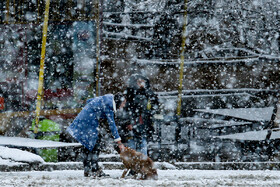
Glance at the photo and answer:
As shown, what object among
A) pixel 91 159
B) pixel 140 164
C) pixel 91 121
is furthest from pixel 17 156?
pixel 140 164

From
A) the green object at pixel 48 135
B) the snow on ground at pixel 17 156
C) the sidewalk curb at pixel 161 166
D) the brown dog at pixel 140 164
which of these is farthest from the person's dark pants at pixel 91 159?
the green object at pixel 48 135

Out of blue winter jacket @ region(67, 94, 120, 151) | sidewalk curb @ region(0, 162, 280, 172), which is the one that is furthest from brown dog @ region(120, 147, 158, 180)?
sidewalk curb @ region(0, 162, 280, 172)

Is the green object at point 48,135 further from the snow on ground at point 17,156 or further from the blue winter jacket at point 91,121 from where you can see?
the blue winter jacket at point 91,121

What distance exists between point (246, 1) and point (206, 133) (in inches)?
173

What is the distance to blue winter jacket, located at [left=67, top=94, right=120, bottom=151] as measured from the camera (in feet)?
16.5

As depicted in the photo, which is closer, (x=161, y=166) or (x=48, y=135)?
(x=161, y=166)

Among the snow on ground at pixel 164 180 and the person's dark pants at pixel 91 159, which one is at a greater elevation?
the person's dark pants at pixel 91 159

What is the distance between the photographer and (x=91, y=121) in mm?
5062

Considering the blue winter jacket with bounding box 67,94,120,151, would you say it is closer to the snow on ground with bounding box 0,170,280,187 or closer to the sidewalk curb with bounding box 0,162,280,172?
the snow on ground with bounding box 0,170,280,187

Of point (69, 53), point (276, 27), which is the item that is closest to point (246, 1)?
point (276, 27)

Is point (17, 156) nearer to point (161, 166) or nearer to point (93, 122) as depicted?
point (93, 122)

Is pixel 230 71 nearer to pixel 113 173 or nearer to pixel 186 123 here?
pixel 186 123

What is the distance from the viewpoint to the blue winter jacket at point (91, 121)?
5.02 m

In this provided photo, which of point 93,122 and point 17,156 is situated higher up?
point 93,122
